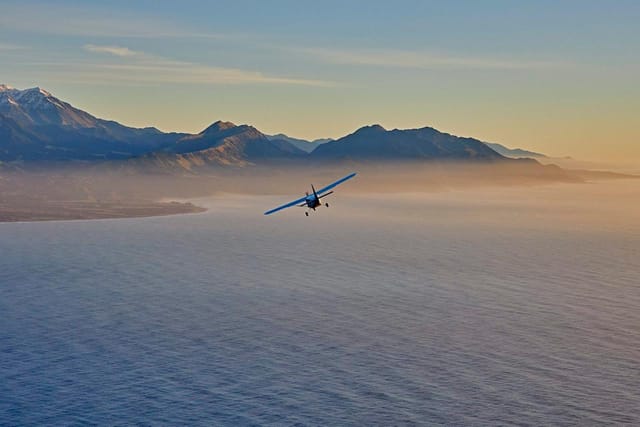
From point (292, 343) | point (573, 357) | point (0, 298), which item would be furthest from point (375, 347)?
point (0, 298)

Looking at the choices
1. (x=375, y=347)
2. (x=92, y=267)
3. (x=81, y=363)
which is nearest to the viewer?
(x=81, y=363)

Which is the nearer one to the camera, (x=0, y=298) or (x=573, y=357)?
(x=573, y=357)

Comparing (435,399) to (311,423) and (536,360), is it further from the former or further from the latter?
(536,360)

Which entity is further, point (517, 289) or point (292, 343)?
point (517, 289)

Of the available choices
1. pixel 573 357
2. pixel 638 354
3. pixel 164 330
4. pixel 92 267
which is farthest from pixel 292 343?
pixel 92 267

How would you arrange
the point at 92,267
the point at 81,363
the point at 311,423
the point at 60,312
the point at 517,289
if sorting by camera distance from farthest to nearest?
1. the point at 92,267
2. the point at 517,289
3. the point at 60,312
4. the point at 81,363
5. the point at 311,423

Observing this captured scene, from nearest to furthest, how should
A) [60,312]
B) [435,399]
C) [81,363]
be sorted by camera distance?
1. [435,399]
2. [81,363]
3. [60,312]

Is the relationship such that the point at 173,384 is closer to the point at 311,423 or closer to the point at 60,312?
the point at 311,423

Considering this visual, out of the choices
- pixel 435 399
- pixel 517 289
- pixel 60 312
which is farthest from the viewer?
pixel 517 289
